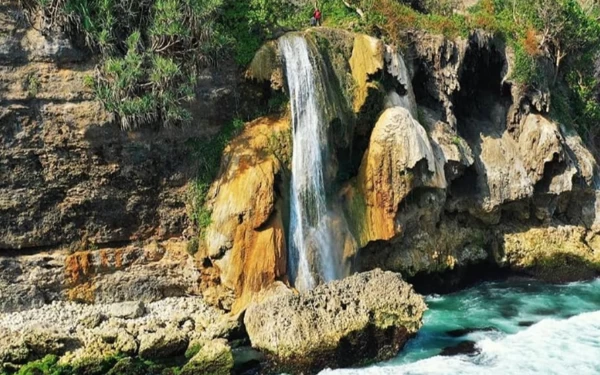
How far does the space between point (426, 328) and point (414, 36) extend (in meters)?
9.97

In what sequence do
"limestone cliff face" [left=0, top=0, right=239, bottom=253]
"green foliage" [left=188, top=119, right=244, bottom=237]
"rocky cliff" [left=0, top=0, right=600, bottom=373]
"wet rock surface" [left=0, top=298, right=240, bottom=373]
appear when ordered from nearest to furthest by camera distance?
"wet rock surface" [left=0, top=298, right=240, bottom=373] < "rocky cliff" [left=0, top=0, right=600, bottom=373] < "limestone cliff face" [left=0, top=0, right=239, bottom=253] < "green foliage" [left=188, top=119, right=244, bottom=237]

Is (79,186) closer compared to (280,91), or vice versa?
(79,186)

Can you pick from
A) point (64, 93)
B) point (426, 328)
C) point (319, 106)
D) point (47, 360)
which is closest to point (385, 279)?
point (426, 328)

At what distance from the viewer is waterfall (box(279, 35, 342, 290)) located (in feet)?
50.8

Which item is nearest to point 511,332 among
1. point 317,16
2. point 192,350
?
point 192,350

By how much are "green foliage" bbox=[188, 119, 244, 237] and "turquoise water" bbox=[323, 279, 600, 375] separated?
5563 millimetres

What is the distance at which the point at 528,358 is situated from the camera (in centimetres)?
1355

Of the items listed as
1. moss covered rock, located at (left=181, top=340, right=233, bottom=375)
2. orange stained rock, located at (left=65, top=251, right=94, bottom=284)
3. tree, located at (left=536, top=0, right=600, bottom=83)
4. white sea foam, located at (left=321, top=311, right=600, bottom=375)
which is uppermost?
tree, located at (left=536, top=0, right=600, bottom=83)

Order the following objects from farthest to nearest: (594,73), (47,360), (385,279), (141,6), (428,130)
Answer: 1. (594,73)
2. (428,130)
3. (141,6)
4. (385,279)
5. (47,360)

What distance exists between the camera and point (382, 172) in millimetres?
16641

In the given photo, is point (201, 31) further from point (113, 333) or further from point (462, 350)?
point (462, 350)

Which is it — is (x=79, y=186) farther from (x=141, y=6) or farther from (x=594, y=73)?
(x=594, y=73)

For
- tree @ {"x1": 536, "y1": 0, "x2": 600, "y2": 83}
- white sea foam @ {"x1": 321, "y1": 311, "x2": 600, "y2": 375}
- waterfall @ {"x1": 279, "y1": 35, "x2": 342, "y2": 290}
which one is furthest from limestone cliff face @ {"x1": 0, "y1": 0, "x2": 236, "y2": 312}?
tree @ {"x1": 536, "y1": 0, "x2": 600, "y2": 83}

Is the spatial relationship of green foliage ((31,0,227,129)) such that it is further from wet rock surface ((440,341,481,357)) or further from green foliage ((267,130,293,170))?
wet rock surface ((440,341,481,357))
